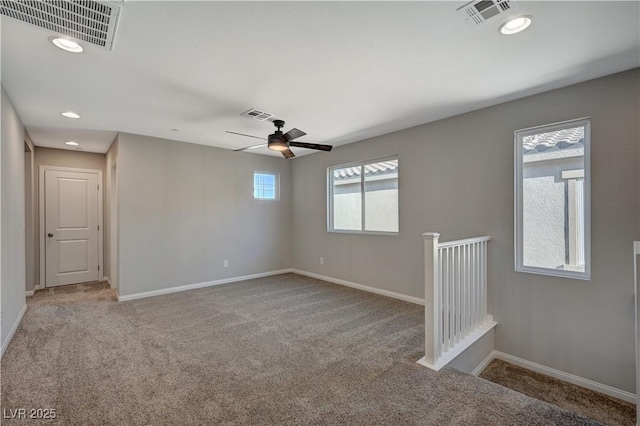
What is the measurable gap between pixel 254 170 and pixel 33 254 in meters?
3.88

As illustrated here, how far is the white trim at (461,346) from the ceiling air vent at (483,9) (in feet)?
8.39

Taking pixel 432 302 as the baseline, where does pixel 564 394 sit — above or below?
A: below

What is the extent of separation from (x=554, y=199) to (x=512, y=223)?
44 centimetres

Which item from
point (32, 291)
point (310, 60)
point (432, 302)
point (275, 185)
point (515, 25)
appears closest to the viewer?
point (515, 25)

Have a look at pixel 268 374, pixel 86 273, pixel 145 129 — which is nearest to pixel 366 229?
pixel 268 374

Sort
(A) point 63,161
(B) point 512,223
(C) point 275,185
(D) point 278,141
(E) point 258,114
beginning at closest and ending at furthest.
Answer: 1. (B) point 512,223
2. (D) point 278,141
3. (E) point 258,114
4. (A) point 63,161
5. (C) point 275,185

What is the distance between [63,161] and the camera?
542cm

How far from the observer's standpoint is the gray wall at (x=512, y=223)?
2.60 m

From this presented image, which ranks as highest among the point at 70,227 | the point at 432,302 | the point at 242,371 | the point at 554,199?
the point at 554,199

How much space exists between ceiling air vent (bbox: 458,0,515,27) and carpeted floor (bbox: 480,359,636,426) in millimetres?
3064

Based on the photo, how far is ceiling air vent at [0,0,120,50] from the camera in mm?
1722

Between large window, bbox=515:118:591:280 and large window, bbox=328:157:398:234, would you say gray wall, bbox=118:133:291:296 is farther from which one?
large window, bbox=515:118:591:280

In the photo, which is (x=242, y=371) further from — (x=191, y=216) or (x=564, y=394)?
(x=191, y=216)

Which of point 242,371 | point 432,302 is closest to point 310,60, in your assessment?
point 432,302
